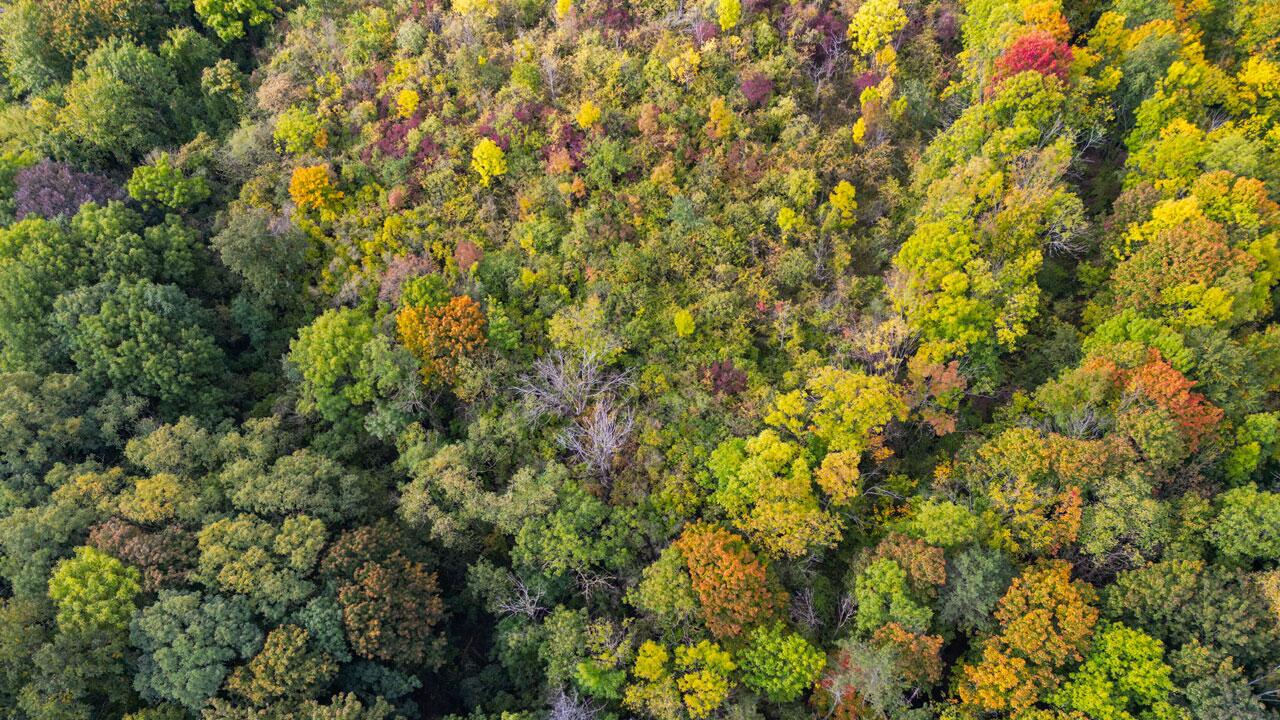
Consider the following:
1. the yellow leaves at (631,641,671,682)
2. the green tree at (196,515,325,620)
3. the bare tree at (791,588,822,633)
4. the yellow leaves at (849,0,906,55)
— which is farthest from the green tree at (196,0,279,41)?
the bare tree at (791,588,822,633)

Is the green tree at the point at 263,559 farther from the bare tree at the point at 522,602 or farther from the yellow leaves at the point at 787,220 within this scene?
the yellow leaves at the point at 787,220

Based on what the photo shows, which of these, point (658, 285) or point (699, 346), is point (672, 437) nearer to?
point (699, 346)

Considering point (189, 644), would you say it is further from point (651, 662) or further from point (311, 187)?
point (311, 187)

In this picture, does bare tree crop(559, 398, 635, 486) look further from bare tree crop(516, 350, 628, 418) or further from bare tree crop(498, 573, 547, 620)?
bare tree crop(498, 573, 547, 620)

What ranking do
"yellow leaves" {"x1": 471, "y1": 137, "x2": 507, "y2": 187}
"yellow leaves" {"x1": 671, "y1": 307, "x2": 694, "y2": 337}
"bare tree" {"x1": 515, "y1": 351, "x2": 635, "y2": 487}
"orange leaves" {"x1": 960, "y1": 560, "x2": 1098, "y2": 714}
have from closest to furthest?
1. "orange leaves" {"x1": 960, "y1": 560, "x2": 1098, "y2": 714}
2. "bare tree" {"x1": 515, "y1": 351, "x2": 635, "y2": 487}
3. "yellow leaves" {"x1": 671, "y1": 307, "x2": 694, "y2": 337}
4. "yellow leaves" {"x1": 471, "y1": 137, "x2": 507, "y2": 187}

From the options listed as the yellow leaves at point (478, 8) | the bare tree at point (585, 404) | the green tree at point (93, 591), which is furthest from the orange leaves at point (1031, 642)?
the yellow leaves at point (478, 8)

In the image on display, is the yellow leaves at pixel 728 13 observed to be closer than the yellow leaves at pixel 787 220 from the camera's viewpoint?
No
